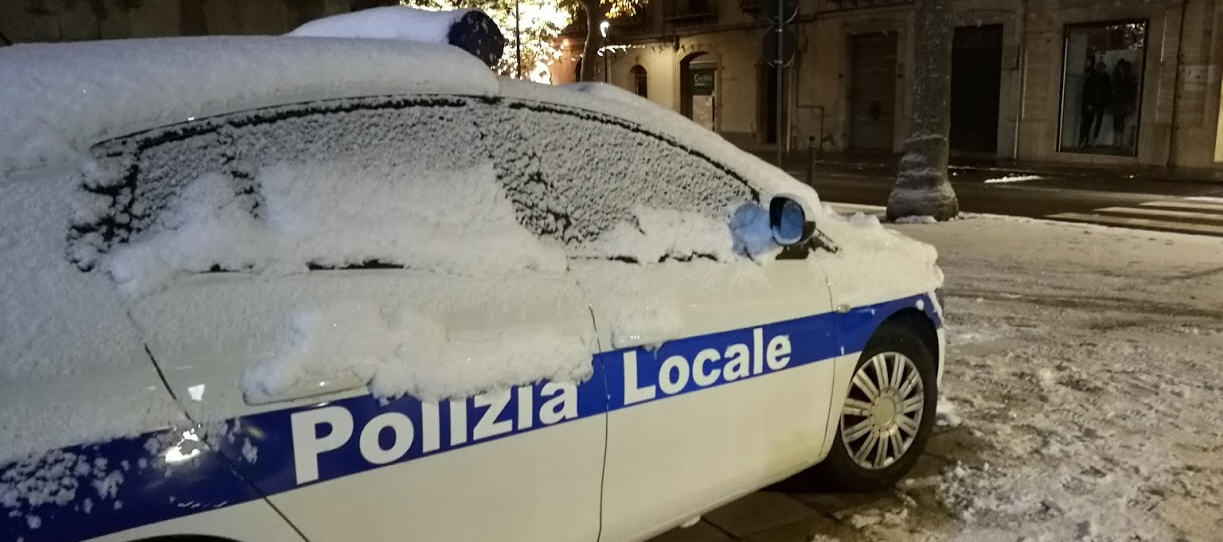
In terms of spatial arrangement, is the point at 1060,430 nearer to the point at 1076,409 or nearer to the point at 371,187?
the point at 1076,409

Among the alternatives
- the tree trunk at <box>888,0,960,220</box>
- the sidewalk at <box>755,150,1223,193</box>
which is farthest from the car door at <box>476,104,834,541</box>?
the sidewalk at <box>755,150,1223,193</box>

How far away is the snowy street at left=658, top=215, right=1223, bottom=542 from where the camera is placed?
351 centimetres

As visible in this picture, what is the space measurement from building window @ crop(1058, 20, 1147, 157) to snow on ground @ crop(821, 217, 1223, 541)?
1417cm

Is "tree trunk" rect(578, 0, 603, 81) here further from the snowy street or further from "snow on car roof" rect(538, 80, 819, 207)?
→ "snow on car roof" rect(538, 80, 819, 207)

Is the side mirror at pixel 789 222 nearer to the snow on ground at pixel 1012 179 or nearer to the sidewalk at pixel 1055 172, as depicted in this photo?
the sidewalk at pixel 1055 172

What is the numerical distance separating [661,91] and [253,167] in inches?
1337

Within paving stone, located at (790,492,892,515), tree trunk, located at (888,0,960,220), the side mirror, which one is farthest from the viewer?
tree trunk, located at (888,0,960,220)

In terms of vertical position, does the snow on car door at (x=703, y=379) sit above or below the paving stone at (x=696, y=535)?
above

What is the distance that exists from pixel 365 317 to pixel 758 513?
200 cm

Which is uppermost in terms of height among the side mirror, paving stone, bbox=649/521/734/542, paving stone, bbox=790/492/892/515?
the side mirror

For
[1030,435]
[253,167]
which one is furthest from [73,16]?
[1030,435]

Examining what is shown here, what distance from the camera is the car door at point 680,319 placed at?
2652 mm

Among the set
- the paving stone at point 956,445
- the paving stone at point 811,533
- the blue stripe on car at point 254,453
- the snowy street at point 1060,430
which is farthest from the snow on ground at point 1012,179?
the blue stripe on car at point 254,453

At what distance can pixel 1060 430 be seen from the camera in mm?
4430
